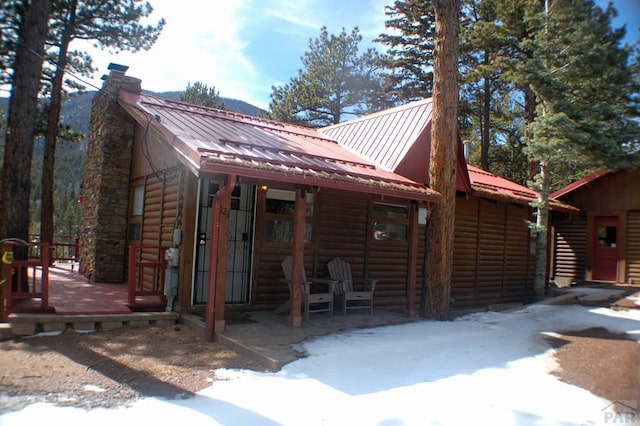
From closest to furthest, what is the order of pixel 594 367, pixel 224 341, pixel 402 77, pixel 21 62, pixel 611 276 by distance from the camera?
pixel 594 367
pixel 224 341
pixel 21 62
pixel 611 276
pixel 402 77

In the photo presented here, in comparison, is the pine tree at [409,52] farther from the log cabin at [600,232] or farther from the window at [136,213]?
the window at [136,213]

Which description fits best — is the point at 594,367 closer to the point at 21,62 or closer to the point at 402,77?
the point at 21,62

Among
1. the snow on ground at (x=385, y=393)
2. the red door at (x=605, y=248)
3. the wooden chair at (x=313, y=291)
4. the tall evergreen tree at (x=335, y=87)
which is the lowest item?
the snow on ground at (x=385, y=393)

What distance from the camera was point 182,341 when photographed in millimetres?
6172

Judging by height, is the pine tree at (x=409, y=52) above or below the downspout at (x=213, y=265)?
above

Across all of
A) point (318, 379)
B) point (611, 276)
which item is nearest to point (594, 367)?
point (318, 379)

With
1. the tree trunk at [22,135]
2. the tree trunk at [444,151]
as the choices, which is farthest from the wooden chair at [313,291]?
the tree trunk at [22,135]

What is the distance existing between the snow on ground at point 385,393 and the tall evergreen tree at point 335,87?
21.0 m

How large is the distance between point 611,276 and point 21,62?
1575cm

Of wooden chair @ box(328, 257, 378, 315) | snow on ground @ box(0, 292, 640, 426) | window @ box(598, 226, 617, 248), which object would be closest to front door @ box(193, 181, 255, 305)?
wooden chair @ box(328, 257, 378, 315)

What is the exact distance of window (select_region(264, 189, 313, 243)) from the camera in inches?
317

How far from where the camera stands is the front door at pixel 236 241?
7633mm

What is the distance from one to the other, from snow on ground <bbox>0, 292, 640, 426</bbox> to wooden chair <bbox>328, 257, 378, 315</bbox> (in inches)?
49.7

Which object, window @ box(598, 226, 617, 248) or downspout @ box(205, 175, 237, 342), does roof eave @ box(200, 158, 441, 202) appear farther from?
window @ box(598, 226, 617, 248)
